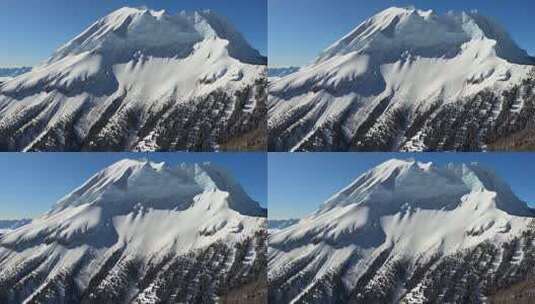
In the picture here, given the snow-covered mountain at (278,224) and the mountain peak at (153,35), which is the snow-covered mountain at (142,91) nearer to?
the mountain peak at (153,35)

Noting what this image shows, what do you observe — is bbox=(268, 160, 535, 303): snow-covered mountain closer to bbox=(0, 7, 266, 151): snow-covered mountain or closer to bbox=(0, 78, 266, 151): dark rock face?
bbox=(0, 78, 266, 151): dark rock face

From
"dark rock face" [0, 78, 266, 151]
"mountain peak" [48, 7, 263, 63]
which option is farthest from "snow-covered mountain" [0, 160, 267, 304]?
"mountain peak" [48, 7, 263, 63]

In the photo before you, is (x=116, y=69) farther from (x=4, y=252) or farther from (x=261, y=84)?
(x=4, y=252)

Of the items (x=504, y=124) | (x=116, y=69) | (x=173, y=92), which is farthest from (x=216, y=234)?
(x=504, y=124)

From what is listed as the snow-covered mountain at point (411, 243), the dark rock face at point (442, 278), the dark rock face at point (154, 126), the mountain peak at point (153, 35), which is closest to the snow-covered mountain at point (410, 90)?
the dark rock face at point (154, 126)

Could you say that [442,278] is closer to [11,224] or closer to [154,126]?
[154,126]

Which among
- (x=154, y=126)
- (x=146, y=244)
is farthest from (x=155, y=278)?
(x=154, y=126)
